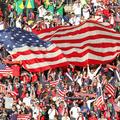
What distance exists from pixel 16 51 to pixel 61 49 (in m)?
2.07

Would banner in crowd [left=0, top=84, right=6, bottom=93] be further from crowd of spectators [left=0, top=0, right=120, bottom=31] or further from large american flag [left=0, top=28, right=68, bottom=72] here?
crowd of spectators [left=0, top=0, right=120, bottom=31]

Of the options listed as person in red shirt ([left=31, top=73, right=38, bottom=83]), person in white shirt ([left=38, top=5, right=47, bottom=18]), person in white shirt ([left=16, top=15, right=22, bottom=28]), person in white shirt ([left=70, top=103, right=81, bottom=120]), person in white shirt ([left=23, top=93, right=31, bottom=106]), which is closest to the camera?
person in white shirt ([left=70, top=103, right=81, bottom=120])

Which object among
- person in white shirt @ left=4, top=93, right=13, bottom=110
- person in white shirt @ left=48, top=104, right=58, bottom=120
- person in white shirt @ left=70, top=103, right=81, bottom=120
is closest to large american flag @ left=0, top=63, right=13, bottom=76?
person in white shirt @ left=4, top=93, right=13, bottom=110

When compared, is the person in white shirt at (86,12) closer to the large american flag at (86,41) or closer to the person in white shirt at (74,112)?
the large american flag at (86,41)

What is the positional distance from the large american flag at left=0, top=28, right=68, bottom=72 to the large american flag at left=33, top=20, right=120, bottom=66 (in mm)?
389

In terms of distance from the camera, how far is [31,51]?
1495 inches

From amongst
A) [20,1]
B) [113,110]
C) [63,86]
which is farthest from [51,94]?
[20,1]

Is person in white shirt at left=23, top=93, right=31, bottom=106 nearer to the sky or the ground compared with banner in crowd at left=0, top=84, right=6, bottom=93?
nearer to the ground

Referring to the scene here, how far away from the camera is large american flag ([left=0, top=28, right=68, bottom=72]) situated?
37.5 m

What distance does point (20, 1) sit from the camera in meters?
45.4

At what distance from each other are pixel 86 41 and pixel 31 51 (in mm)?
2655

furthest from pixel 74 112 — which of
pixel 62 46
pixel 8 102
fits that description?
pixel 62 46

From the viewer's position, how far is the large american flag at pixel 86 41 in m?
37.7

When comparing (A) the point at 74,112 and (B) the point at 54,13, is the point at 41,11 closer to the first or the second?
(B) the point at 54,13
